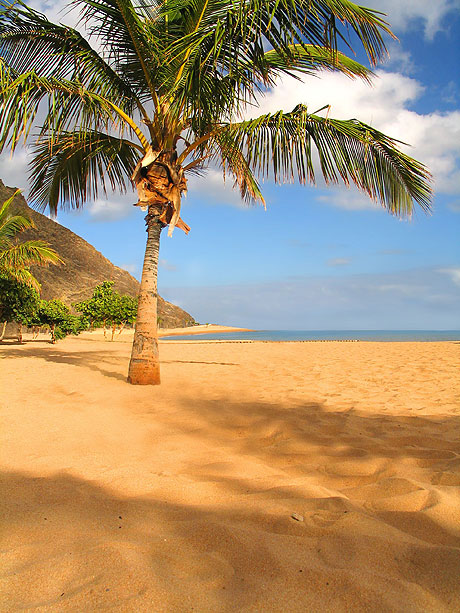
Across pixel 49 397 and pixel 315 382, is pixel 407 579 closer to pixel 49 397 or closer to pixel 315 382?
pixel 49 397

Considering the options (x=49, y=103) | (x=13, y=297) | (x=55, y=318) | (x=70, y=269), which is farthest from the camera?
(x=70, y=269)

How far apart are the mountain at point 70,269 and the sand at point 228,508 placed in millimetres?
40262

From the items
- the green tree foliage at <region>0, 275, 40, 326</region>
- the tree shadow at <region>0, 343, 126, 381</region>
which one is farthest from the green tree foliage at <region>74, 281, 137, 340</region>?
the tree shadow at <region>0, 343, 126, 381</region>

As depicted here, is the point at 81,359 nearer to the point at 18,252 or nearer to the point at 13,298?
the point at 13,298

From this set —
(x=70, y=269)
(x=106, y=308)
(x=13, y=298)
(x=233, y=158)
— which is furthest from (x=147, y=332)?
(x=70, y=269)

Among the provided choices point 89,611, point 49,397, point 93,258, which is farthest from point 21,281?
point 93,258

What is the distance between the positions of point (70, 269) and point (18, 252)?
43110 millimetres

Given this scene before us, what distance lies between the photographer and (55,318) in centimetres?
1909

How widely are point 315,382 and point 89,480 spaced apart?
5285 millimetres

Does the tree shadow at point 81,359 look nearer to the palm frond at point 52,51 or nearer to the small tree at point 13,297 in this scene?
the small tree at point 13,297

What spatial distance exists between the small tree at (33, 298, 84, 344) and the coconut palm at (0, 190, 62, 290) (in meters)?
7.14

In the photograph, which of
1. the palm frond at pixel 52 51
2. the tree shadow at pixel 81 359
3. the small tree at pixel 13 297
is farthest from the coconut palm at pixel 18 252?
the palm frond at pixel 52 51

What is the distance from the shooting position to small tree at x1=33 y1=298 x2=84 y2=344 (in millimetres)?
18484

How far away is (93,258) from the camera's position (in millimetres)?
57438
